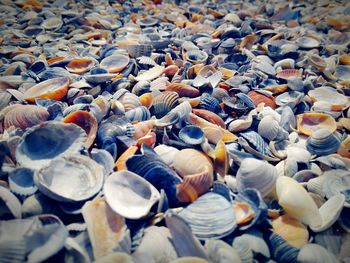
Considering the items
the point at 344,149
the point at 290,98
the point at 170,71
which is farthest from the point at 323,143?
the point at 170,71

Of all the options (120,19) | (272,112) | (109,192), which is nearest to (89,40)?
(120,19)

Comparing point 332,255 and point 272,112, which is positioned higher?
point 272,112

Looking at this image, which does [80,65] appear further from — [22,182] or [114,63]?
[22,182]

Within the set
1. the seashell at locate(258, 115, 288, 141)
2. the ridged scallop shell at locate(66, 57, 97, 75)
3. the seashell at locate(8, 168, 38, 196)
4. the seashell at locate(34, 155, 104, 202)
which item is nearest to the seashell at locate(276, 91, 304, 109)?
the seashell at locate(258, 115, 288, 141)

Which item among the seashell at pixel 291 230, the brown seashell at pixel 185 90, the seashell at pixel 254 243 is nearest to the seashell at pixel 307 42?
the brown seashell at pixel 185 90

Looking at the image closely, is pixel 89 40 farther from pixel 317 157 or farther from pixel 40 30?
pixel 317 157

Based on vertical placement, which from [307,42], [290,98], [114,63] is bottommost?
[290,98]
